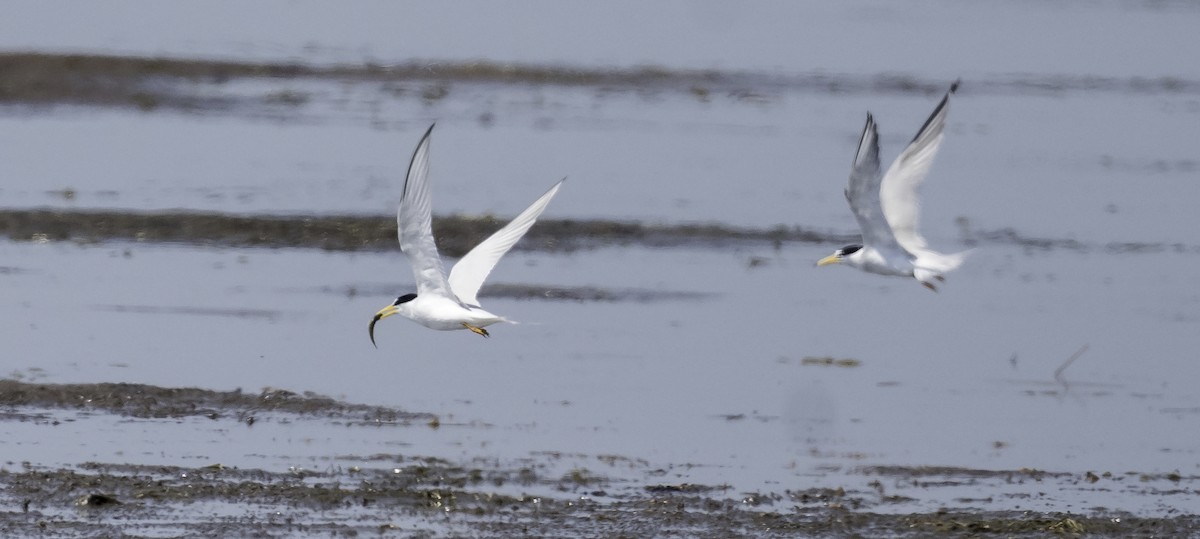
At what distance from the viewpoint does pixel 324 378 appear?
12336mm

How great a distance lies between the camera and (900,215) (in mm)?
12656

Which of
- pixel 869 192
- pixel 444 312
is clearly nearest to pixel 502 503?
pixel 444 312

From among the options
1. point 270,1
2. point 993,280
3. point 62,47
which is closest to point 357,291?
point 993,280

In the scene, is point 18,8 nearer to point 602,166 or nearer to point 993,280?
point 602,166

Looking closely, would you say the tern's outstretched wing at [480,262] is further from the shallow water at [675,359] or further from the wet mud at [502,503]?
the wet mud at [502,503]

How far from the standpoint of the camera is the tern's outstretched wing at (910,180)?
12242 mm

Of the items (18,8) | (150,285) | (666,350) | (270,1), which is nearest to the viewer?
(666,350)

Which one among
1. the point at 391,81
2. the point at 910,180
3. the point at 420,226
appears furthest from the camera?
the point at 391,81

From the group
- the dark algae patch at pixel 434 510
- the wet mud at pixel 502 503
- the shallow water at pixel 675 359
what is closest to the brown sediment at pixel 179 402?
the shallow water at pixel 675 359

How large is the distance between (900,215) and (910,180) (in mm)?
304

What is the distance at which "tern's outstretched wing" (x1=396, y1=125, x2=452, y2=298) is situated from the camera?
33.6ft

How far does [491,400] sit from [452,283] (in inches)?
42.9

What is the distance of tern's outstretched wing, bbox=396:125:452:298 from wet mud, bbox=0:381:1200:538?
3.14ft

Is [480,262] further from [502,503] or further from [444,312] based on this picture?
[502,503]
